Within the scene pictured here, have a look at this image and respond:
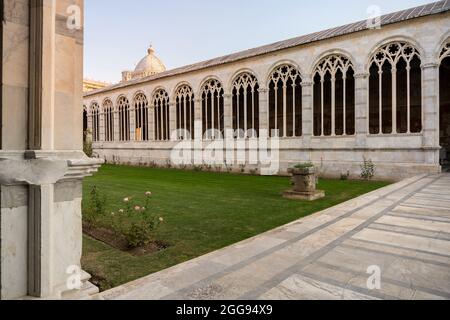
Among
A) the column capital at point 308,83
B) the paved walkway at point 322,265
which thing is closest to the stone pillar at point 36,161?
the paved walkway at point 322,265

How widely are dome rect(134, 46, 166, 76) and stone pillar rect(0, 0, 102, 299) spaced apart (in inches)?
1715

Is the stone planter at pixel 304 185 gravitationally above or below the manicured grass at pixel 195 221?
above

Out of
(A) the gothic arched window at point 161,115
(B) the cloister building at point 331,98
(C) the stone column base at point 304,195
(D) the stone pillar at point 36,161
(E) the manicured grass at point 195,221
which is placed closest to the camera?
(D) the stone pillar at point 36,161

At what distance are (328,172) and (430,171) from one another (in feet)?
14.4

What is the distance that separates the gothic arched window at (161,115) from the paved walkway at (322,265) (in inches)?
791

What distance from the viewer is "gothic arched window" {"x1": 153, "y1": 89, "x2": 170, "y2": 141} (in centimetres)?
2439

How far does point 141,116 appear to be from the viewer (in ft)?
87.0

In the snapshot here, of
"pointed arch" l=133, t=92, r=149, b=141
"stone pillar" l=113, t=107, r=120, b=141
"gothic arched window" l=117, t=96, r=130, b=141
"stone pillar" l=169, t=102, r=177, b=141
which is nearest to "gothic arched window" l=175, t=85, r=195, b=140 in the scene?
"stone pillar" l=169, t=102, r=177, b=141

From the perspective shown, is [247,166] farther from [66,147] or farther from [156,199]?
[66,147]

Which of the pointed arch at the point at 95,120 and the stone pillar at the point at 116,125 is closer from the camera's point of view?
the stone pillar at the point at 116,125

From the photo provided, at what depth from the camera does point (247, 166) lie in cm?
1869

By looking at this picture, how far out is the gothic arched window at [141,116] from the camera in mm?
26188

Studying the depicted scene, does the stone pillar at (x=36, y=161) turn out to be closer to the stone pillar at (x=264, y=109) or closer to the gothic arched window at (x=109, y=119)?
the stone pillar at (x=264, y=109)

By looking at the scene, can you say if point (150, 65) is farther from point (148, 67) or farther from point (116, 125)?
point (116, 125)
